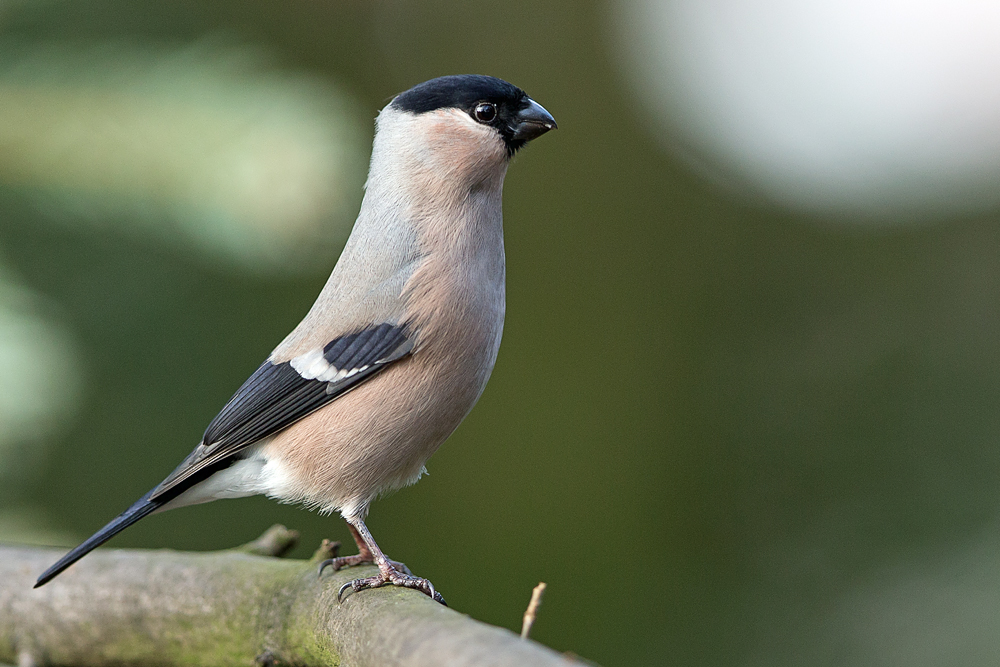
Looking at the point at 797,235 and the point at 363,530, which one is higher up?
the point at 797,235

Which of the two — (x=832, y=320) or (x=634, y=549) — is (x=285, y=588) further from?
(x=832, y=320)

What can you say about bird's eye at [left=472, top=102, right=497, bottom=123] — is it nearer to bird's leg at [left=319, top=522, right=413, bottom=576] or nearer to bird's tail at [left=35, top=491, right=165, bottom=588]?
bird's leg at [left=319, top=522, right=413, bottom=576]

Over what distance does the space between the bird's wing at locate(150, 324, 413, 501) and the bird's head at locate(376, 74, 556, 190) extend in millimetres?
397

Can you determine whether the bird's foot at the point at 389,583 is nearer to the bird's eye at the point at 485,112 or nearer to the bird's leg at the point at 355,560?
the bird's leg at the point at 355,560

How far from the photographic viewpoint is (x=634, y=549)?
3.51 m

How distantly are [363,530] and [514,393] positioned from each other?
190cm

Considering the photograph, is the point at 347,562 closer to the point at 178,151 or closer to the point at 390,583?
the point at 390,583

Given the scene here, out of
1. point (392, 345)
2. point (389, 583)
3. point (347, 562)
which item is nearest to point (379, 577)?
point (389, 583)

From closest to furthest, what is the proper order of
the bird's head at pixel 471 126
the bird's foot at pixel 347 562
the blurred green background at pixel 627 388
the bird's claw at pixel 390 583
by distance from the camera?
the bird's claw at pixel 390 583, the bird's foot at pixel 347 562, the bird's head at pixel 471 126, the blurred green background at pixel 627 388

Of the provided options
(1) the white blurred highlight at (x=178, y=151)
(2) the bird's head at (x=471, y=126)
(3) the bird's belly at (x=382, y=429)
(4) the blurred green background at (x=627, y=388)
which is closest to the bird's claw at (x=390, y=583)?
(3) the bird's belly at (x=382, y=429)

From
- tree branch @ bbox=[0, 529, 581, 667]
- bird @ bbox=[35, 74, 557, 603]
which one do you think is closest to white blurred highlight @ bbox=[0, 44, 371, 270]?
bird @ bbox=[35, 74, 557, 603]

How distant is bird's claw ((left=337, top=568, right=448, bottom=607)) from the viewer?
1478 millimetres

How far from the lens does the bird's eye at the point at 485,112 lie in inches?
72.9

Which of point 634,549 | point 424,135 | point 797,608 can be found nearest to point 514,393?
point 634,549
